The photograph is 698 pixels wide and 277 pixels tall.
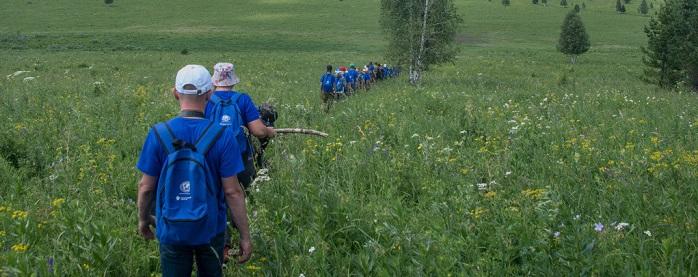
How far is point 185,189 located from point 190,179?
7 centimetres

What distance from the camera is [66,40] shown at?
57.1m

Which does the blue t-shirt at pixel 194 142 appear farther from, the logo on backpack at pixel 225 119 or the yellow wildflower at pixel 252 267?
the logo on backpack at pixel 225 119

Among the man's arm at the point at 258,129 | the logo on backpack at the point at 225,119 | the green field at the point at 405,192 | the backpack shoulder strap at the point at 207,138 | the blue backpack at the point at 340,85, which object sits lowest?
the green field at the point at 405,192

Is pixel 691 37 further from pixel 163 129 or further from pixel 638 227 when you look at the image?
pixel 163 129

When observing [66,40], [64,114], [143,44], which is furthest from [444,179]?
[66,40]

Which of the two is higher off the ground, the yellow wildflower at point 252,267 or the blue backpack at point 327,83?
the blue backpack at point 327,83

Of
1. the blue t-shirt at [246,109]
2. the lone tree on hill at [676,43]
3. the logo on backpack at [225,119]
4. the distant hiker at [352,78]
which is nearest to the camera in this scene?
the logo on backpack at [225,119]

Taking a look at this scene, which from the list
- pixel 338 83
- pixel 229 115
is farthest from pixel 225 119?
pixel 338 83

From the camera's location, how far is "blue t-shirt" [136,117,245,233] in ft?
11.6

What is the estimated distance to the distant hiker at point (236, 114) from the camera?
5.68m

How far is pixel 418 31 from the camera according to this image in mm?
25406

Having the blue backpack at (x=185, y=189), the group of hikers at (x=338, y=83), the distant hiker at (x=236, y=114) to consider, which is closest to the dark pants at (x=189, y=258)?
the blue backpack at (x=185, y=189)

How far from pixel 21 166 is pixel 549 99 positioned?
442 inches

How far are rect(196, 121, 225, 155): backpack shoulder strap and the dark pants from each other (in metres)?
0.64
